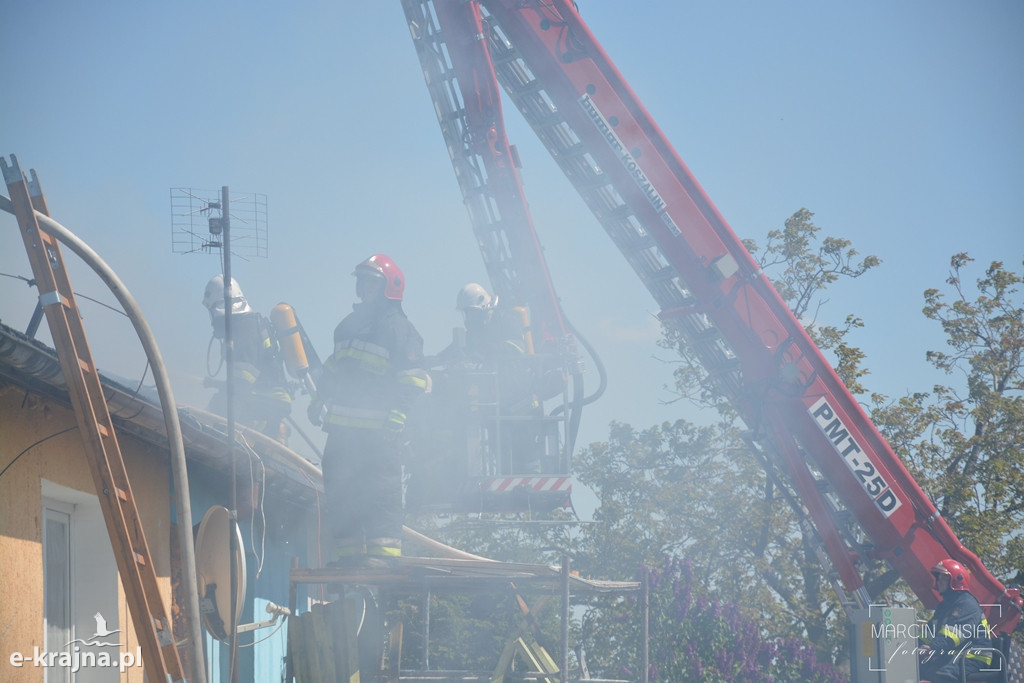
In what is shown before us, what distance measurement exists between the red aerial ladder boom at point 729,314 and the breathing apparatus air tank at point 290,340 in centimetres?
262

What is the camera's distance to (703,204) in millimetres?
8938

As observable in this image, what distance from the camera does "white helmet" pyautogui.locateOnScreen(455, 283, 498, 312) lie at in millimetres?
10547

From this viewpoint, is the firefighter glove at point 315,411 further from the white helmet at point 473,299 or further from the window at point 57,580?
the white helmet at point 473,299

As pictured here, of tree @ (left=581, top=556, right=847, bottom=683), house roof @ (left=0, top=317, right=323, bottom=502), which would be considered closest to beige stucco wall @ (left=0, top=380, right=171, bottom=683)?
house roof @ (left=0, top=317, right=323, bottom=502)

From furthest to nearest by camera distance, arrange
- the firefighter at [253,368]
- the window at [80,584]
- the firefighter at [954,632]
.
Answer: the firefighter at [253,368] < the firefighter at [954,632] < the window at [80,584]

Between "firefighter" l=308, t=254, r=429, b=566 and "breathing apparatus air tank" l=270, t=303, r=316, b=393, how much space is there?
1845 mm

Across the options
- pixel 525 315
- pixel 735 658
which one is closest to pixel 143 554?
pixel 525 315

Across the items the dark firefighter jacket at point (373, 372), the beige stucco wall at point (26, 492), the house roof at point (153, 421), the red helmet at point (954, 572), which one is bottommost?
the red helmet at point (954, 572)

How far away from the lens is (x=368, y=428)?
710cm

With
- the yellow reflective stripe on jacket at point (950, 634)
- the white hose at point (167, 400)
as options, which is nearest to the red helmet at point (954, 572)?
the yellow reflective stripe on jacket at point (950, 634)

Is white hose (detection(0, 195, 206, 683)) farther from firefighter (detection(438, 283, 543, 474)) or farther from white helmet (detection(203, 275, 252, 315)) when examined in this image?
firefighter (detection(438, 283, 543, 474))

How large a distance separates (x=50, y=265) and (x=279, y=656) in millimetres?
5916

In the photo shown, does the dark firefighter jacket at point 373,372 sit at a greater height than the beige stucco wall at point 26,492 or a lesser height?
greater

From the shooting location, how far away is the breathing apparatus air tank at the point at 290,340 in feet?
29.7
